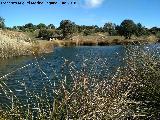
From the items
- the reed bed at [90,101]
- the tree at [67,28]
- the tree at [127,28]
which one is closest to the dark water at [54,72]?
the reed bed at [90,101]

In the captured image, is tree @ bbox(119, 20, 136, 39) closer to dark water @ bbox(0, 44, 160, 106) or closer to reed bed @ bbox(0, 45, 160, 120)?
dark water @ bbox(0, 44, 160, 106)

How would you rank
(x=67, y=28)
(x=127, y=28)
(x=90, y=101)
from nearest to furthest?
(x=90, y=101)
(x=67, y=28)
(x=127, y=28)

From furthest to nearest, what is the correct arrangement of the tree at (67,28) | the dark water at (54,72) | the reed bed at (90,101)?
1. the tree at (67,28)
2. the dark water at (54,72)
3. the reed bed at (90,101)

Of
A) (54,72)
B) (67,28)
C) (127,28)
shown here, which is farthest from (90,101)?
(127,28)

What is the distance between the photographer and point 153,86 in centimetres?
961

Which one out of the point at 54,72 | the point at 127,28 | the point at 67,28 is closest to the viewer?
the point at 54,72

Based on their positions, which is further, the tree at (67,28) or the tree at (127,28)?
the tree at (127,28)

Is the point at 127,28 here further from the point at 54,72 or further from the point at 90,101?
the point at 90,101

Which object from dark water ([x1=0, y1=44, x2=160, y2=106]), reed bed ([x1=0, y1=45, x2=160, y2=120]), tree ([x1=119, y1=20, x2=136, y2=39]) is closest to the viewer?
reed bed ([x1=0, y1=45, x2=160, y2=120])

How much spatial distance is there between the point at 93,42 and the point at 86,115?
83.0 metres

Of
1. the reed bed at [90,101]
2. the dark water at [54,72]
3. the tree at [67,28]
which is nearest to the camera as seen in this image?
the reed bed at [90,101]

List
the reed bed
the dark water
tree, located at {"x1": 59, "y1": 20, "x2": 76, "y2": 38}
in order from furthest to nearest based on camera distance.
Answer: tree, located at {"x1": 59, "y1": 20, "x2": 76, "y2": 38}, the dark water, the reed bed

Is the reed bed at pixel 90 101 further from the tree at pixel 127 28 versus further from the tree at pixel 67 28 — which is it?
the tree at pixel 127 28

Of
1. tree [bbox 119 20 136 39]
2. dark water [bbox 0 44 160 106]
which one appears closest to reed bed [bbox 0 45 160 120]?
dark water [bbox 0 44 160 106]
